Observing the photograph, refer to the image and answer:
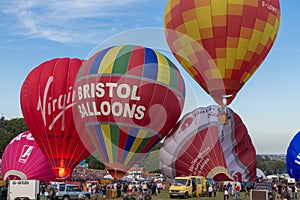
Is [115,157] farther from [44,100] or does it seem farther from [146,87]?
[44,100]

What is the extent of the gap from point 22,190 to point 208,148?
33.6 ft

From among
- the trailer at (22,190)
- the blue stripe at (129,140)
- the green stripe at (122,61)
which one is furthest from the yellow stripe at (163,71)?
A: the trailer at (22,190)

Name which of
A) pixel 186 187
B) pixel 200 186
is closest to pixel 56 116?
pixel 186 187

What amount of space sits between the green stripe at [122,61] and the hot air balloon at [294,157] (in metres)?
13.6

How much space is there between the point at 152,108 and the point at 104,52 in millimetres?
3554

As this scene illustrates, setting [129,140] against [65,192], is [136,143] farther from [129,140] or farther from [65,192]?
[65,192]

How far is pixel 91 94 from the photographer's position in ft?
66.2

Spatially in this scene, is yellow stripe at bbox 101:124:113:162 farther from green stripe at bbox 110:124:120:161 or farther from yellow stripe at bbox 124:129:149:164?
yellow stripe at bbox 124:129:149:164

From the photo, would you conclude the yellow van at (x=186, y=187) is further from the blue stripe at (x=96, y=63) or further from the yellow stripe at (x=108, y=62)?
the blue stripe at (x=96, y=63)

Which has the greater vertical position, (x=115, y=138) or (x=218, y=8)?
(x=218, y=8)

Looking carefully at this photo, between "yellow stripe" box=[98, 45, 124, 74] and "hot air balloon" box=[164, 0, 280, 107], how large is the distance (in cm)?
333

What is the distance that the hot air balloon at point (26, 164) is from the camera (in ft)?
81.4

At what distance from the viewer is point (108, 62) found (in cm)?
2019

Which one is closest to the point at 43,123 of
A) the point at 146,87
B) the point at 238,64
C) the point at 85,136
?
the point at 85,136
